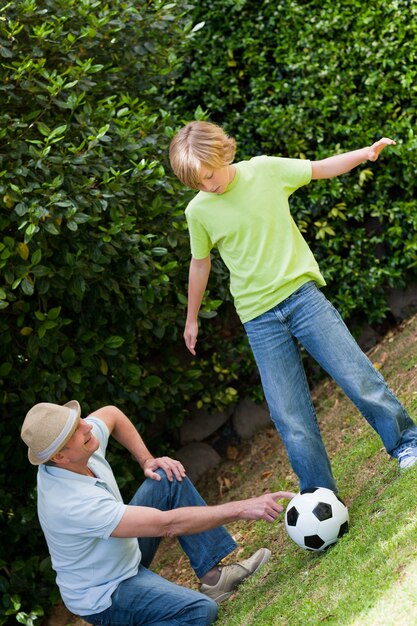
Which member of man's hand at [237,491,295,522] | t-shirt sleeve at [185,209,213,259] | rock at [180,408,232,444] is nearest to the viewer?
man's hand at [237,491,295,522]

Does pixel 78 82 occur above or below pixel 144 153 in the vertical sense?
above

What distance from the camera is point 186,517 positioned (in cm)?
388

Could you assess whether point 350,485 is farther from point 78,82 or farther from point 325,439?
point 78,82

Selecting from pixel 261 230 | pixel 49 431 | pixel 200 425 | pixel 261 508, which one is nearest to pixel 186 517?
pixel 261 508

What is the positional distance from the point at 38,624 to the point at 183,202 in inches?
108

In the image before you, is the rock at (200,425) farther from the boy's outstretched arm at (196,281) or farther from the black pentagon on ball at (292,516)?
the black pentagon on ball at (292,516)

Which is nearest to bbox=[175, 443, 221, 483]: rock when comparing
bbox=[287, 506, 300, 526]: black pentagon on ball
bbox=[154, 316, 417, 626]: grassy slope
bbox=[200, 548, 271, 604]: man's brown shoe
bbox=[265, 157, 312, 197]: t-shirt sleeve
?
bbox=[154, 316, 417, 626]: grassy slope

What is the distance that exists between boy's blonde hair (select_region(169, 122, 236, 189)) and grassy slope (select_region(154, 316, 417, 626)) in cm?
163

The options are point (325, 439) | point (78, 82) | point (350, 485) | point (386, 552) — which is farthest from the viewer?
point (325, 439)

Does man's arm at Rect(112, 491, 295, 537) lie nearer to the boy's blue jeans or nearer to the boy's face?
the boy's blue jeans

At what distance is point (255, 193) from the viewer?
13.5ft

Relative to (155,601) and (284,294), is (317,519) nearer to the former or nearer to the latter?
(155,601)

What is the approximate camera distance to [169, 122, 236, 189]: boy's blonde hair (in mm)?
3949

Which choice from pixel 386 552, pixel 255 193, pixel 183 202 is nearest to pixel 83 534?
pixel 386 552
